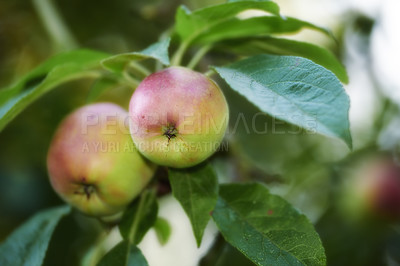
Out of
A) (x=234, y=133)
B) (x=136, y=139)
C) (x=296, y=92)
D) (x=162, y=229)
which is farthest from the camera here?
(x=234, y=133)

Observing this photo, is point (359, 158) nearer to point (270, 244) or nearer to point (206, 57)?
point (206, 57)

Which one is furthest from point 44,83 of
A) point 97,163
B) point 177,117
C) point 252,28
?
point 252,28

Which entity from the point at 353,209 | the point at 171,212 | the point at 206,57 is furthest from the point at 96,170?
the point at 171,212

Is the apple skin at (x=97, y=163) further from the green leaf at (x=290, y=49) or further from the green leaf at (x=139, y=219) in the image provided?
the green leaf at (x=290, y=49)

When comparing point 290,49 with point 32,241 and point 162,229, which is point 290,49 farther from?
point 32,241

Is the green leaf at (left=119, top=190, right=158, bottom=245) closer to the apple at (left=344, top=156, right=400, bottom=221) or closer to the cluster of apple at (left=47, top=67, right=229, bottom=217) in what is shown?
the cluster of apple at (left=47, top=67, right=229, bottom=217)
